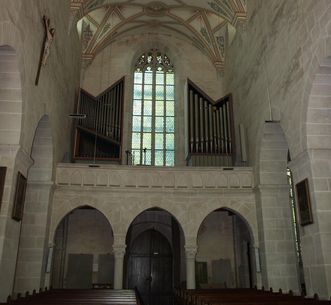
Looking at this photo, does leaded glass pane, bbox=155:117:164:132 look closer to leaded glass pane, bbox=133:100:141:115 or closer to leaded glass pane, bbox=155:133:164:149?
leaded glass pane, bbox=155:133:164:149

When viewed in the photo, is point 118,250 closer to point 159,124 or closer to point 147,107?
point 159,124

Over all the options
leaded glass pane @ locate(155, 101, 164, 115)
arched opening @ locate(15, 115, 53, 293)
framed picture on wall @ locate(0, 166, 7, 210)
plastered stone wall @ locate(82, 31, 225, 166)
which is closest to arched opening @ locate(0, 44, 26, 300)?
framed picture on wall @ locate(0, 166, 7, 210)

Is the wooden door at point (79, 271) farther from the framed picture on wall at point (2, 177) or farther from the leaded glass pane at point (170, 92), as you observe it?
the leaded glass pane at point (170, 92)

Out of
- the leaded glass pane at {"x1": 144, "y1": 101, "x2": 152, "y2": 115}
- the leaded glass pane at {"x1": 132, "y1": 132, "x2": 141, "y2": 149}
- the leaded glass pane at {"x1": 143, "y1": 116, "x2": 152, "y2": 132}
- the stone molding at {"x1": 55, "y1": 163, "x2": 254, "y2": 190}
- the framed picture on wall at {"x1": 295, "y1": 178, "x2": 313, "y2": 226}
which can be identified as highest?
the leaded glass pane at {"x1": 144, "y1": 101, "x2": 152, "y2": 115}

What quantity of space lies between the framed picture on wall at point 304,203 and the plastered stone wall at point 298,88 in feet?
0.54

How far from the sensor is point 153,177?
1247cm

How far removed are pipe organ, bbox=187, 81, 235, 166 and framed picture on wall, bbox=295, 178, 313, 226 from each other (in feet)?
16.8

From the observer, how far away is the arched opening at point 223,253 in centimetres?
1452

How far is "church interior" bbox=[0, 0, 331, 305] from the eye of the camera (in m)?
8.27

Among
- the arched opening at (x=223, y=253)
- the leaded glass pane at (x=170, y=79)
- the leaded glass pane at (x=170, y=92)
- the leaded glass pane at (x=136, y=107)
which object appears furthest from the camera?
the leaded glass pane at (x=170, y=79)

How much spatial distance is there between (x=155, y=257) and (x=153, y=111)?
7026 millimetres

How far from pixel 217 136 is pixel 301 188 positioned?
589 cm

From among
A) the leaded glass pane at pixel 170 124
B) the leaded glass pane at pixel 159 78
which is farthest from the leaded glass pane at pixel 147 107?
the leaded glass pane at pixel 159 78

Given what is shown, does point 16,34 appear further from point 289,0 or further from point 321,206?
point 321,206
